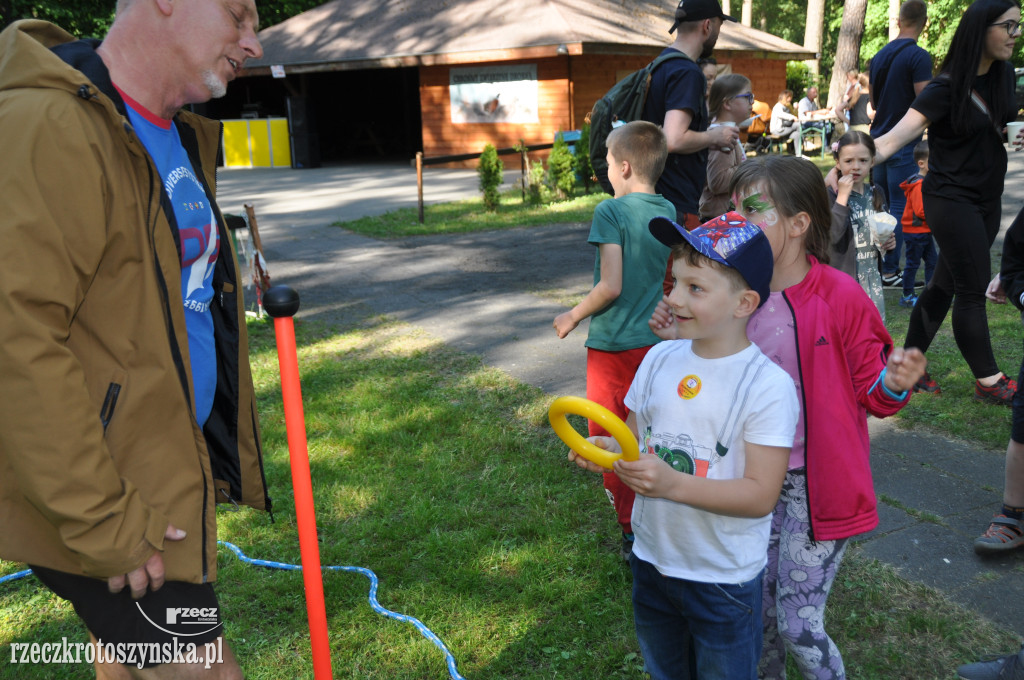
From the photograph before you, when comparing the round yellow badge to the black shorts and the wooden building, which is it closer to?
the black shorts

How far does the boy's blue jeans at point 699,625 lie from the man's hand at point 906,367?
60 cm

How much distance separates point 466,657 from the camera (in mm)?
3123

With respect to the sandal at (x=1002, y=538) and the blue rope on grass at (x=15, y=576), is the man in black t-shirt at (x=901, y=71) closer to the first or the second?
the sandal at (x=1002, y=538)

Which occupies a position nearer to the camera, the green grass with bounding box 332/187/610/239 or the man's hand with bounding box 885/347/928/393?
the man's hand with bounding box 885/347/928/393

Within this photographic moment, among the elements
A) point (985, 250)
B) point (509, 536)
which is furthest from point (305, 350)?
point (985, 250)

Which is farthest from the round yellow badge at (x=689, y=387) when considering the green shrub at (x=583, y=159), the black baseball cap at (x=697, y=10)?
the green shrub at (x=583, y=159)

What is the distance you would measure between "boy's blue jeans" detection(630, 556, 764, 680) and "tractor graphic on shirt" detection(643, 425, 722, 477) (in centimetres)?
28

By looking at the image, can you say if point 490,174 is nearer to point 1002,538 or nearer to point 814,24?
point 1002,538

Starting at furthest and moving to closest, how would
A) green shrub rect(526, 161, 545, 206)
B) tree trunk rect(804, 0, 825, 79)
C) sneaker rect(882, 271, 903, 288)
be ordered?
1. tree trunk rect(804, 0, 825, 79)
2. green shrub rect(526, 161, 545, 206)
3. sneaker rect(882, 271, 903, 288)

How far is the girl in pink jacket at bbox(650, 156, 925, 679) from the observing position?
234 centimetres

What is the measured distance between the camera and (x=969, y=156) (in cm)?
459

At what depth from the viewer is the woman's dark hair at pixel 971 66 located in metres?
4.23

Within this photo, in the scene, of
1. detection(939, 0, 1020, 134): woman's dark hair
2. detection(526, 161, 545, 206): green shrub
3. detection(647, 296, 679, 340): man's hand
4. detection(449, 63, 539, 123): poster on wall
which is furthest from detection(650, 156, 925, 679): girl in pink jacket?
detection(449, 63, 539, 123): poster on wall

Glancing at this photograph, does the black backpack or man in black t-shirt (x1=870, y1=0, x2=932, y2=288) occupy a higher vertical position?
→ man in black t-shirt (x1=870, y1=0, x2=932, y2=288)
